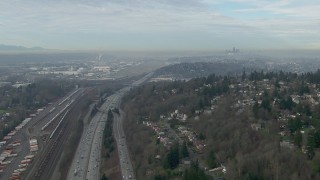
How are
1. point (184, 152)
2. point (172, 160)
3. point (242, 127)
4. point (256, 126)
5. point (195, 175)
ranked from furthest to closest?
point (256, 126) < point (242, 127) < point (184, 152) < point (172, 160) < point (195, 175)

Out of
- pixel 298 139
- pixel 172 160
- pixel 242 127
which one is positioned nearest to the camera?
pixel 298 139

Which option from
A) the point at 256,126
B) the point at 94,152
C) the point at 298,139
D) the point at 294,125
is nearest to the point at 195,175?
the point at 298,139

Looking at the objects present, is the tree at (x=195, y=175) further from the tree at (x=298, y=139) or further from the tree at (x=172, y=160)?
the tree at (x=298, y=139)

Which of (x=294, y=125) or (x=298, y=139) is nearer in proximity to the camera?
(x=298, y=139)

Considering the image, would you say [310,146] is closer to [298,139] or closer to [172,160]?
[298,139]

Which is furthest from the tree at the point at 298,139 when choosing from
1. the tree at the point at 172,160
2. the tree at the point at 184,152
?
the tree at the point at 172,160

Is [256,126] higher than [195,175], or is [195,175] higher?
[256,126]

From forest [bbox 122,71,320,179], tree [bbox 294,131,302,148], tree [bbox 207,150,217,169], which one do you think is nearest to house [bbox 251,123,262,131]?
forest [bbox 122,71,320,179]

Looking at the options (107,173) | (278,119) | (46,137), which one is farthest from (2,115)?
(278,119)

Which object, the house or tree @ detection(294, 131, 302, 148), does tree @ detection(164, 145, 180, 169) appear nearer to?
the house
